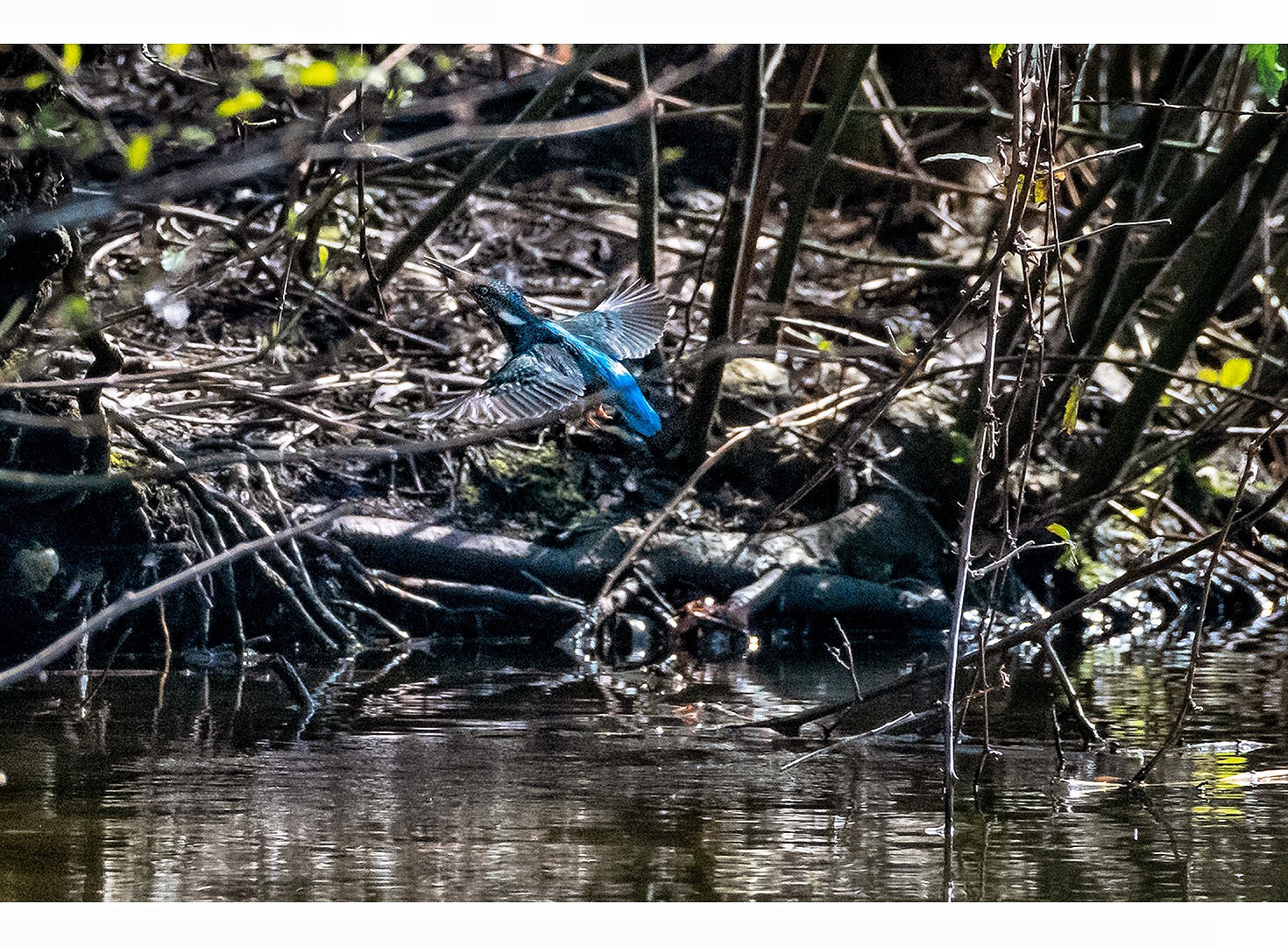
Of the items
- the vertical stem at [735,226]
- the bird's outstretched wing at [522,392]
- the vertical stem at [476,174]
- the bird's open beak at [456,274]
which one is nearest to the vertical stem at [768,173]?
the vertical stem at [735,226]

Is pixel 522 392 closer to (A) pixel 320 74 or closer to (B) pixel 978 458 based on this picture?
(A) pixel 320 74

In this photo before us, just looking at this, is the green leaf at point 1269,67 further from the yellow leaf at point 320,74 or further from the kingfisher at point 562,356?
the yellow leaf at point 320,74

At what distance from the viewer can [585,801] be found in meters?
2.81

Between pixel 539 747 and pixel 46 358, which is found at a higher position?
pixel 46 358

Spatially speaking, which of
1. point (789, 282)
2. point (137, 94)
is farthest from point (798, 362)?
point (137, 94)

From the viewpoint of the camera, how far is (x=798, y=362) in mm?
6445

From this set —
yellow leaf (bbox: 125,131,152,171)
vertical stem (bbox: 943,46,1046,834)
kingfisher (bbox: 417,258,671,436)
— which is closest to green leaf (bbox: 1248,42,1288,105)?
vertical stem (bbox: 943,46,1046,834)

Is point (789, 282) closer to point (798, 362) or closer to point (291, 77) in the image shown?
point (798, 362)

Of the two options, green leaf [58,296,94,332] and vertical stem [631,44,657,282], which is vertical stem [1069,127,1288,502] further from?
green leaf [58,296,94,332]

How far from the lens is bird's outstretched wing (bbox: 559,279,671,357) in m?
4.23

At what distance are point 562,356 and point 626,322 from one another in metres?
0.46

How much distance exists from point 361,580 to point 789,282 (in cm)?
193

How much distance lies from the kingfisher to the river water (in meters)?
0.73

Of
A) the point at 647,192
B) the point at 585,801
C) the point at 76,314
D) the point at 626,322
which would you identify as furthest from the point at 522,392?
the point at 647,192
